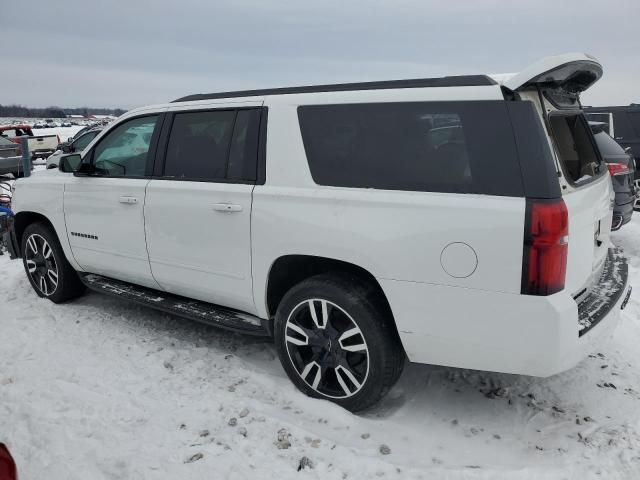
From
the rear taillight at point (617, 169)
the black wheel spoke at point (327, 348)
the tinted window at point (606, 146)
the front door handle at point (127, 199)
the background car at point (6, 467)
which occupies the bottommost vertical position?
the black wheel spoke at point (327, 348)

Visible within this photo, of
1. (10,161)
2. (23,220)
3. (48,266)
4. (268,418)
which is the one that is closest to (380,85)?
(268,418)

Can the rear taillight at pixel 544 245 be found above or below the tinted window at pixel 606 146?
below

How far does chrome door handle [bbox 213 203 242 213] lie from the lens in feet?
11.5

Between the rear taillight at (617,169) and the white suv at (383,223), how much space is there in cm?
401

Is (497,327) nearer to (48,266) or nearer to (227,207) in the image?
(227,207)

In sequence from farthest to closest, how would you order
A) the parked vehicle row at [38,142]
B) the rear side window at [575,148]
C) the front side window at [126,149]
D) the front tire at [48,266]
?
the parked vehicle row at [38,142] < the front tire at [48,266] < the front side window at [126,149] < the rear side window at [575,148]

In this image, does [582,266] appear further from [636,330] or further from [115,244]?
[115,244]

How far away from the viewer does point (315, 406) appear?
3314 millimetres

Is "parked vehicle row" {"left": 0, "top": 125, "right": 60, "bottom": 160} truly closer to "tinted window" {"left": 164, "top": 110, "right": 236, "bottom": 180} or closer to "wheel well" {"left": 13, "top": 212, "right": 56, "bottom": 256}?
"wheel well" {"left": 13, "top": 212, "right": 56, "bottom": 256}

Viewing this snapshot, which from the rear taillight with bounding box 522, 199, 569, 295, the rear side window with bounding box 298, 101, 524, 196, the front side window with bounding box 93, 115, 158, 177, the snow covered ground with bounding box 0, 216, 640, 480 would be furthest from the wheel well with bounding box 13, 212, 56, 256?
the rear taillight with bounding box 522, 199, 569, 295

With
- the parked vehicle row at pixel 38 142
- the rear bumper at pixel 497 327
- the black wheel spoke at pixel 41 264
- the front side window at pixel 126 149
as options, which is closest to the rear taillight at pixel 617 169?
the rear bumper at pixel 497 327

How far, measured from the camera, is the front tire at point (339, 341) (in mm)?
3080

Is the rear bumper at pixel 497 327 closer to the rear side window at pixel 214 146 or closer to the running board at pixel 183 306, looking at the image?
the running board at pixel 183 306

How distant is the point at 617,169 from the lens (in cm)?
726
